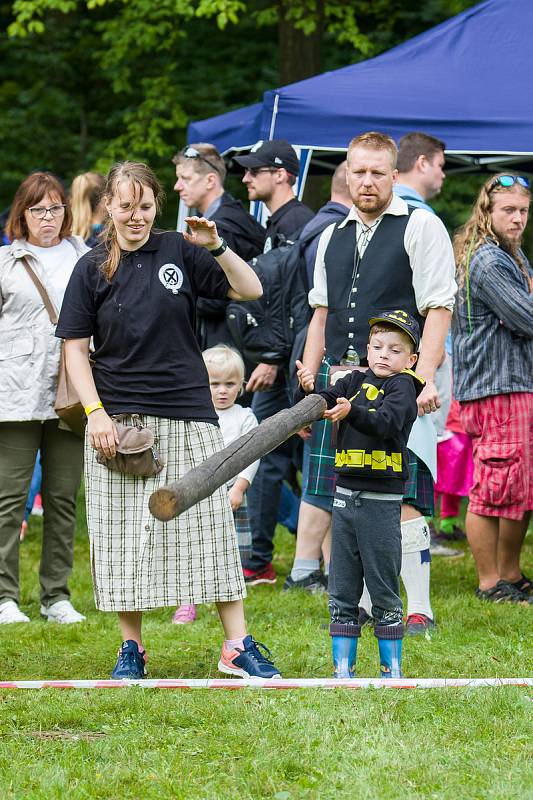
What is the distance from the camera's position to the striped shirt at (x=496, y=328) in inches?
259

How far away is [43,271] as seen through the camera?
6.47m

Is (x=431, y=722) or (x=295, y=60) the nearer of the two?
(x=431, y=722)

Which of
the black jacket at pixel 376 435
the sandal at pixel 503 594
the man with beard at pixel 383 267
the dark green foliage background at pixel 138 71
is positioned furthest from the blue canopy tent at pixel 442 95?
the dark green foliage background at pixel 138 71

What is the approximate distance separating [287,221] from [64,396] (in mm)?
1870

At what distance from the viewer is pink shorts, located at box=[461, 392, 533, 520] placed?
22.0ft

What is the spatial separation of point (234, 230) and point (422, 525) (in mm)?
2533

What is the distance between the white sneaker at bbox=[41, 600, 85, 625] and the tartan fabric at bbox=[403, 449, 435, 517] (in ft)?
6.08

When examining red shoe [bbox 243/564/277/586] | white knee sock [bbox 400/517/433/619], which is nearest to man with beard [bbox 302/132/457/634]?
white knee sock [bbox 400/517/433/619]

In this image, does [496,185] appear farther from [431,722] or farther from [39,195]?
[431,722]

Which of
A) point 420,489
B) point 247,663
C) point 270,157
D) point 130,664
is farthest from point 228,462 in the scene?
point 270,157

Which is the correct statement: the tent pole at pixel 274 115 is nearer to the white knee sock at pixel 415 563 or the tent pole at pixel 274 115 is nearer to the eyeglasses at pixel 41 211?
the eyeglasses at pixel 41 211

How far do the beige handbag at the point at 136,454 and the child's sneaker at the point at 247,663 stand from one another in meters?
0.77

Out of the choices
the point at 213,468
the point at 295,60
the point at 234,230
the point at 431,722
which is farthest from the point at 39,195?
the point at 295,60

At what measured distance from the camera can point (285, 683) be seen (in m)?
4.76
